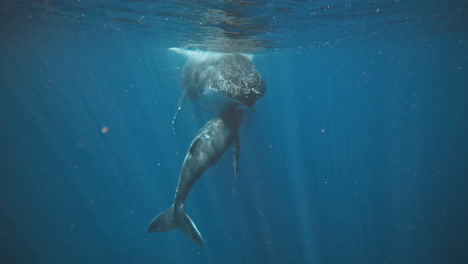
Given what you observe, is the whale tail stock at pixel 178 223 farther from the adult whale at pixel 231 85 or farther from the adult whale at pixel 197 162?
the adult whale at pixel 231 85

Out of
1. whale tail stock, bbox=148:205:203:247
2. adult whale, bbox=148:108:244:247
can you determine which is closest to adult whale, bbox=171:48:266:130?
adult whale, bbox=148:108:244:247

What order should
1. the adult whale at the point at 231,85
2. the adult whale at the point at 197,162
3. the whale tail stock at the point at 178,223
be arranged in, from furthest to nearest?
1. the adult whale at the point at 231,85
2. the whale tail stock at the point at 178,223
3. the adult whale at the point at 197,162

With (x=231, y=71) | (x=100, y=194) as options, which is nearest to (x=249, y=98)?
(x=231, y=71)

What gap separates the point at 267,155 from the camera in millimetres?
20391

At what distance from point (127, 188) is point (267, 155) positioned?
19.4m

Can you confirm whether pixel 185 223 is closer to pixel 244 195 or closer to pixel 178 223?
pixel 178 223

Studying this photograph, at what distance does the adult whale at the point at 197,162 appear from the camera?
6613mm

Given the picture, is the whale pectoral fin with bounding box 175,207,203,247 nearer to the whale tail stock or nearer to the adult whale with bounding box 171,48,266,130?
the whale tail stock

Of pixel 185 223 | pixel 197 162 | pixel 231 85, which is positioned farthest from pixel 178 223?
pixel 231 85

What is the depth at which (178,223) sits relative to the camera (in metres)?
7.08

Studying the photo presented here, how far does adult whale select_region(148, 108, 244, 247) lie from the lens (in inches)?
260

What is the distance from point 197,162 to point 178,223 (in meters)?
2.00

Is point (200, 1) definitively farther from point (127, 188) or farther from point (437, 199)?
point (437, 199)

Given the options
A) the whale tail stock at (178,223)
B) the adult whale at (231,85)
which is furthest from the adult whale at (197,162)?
the adult whale at (231,85)
